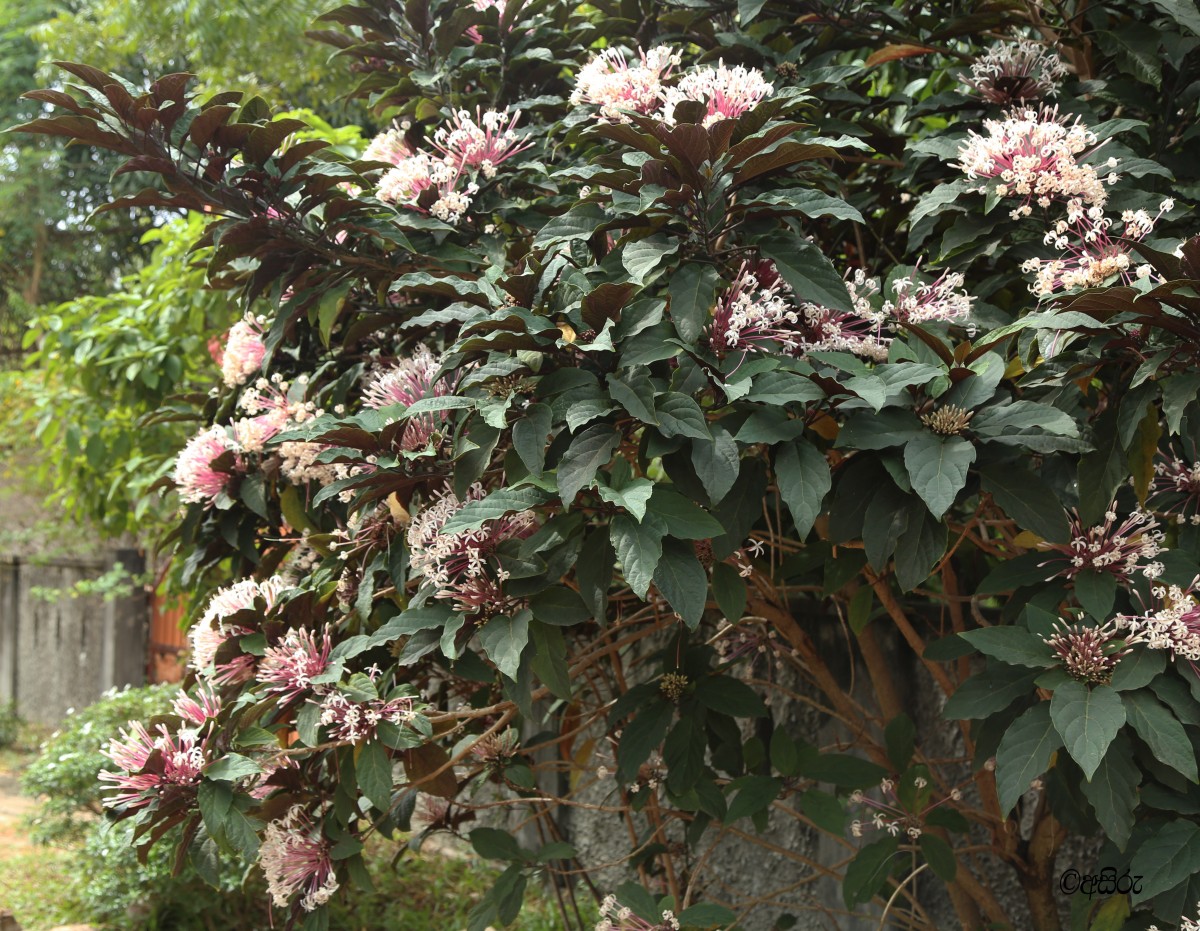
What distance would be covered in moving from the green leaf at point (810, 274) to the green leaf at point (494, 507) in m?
0.48

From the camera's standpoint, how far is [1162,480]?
1.68 m

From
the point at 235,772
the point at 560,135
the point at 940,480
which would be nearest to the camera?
the point at 940,480

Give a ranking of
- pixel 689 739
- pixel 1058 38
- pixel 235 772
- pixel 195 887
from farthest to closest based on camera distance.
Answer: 1. pixel 195 887
2. pixel 1058 38
3. pixel 689 739
4. pixel 235 772

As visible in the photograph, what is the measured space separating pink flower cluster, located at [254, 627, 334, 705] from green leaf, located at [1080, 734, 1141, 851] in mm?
1136

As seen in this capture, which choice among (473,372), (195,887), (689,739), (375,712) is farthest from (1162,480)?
(195,887)

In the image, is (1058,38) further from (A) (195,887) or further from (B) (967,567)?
(A) (195,887)

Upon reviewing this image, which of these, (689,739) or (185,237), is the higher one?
(185,237)

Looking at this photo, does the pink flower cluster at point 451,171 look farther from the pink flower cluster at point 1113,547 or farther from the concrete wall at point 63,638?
the concrete wall at point 63,638

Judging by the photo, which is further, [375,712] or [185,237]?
[185,237]

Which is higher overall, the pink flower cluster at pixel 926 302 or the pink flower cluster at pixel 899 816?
the pink flower cluster at pixel 926 302

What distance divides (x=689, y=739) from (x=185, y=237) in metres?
2.92

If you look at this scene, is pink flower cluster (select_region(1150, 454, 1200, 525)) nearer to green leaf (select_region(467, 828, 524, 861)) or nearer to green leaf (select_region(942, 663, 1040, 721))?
green leaf (select_region(942, 663, 1040, 721))

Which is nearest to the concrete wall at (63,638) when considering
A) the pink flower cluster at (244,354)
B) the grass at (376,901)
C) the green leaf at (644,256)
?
the grass at (376,901)

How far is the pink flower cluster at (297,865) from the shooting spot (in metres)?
1.83
